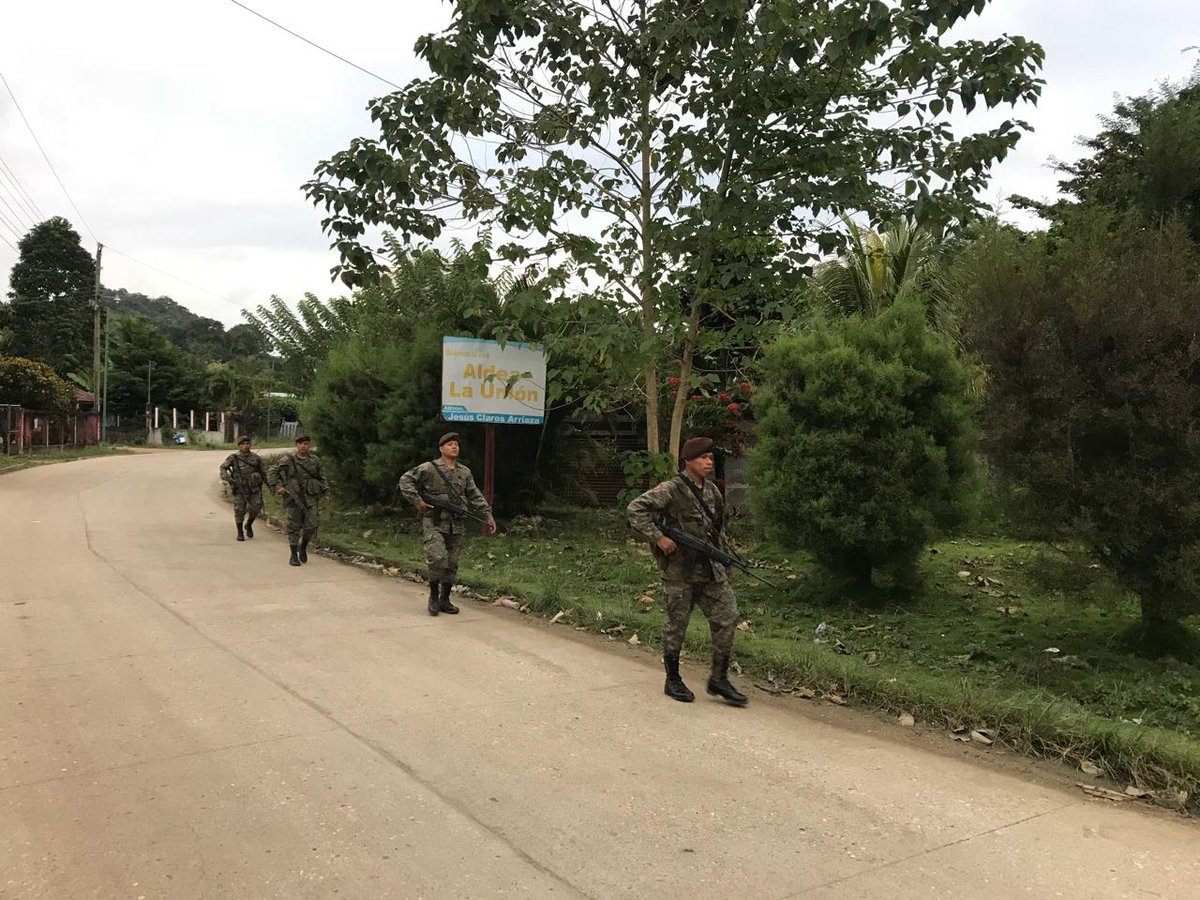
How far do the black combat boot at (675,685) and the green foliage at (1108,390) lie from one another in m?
2.67

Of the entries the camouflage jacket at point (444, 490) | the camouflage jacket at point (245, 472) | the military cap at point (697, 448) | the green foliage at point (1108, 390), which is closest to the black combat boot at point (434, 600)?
the camouflage jacket at point (444, 490)

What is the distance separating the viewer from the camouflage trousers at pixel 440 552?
26.5 feet

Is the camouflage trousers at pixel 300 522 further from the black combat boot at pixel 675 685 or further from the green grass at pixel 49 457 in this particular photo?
the green grass at pixel 49 457

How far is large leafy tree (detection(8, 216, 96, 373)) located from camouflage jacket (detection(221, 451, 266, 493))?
44426 millimetres

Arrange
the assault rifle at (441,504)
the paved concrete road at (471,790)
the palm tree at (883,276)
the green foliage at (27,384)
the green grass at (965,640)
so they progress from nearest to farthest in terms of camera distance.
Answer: the paved concrete road at (471,790), the green grass at (965,640), the assault rifle at (441,504), the palm tree at (883,276), the green foliage at (27,384)

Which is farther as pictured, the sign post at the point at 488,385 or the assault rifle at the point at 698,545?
the sign post at the point at 488,385

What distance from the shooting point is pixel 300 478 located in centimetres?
1068

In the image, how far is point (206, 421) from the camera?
55062mm

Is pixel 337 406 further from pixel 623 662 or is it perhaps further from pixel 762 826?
pixel 762 826

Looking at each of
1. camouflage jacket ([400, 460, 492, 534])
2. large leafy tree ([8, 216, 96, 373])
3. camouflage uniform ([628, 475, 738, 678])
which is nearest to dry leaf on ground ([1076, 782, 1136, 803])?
camouflage uniform ([628, 475, 738, 678])

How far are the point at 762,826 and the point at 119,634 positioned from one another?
552 centimetres

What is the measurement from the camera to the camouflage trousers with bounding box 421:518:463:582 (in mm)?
8086

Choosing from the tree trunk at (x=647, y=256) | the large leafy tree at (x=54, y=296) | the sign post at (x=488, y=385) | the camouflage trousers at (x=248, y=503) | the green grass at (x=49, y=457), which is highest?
the large leafy tree at (x=54, y=296)

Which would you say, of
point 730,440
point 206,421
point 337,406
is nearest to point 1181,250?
point 730,440
